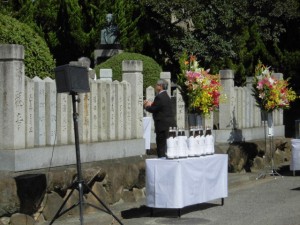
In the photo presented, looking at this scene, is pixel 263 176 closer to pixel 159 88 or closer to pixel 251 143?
pixel 251 143

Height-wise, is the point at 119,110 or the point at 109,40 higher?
the point at 109,40

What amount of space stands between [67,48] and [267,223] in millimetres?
17332

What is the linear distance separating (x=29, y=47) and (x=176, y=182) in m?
4.69

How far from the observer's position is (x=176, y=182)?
1176 cm

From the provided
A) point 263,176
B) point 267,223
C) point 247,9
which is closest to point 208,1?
point 247,9

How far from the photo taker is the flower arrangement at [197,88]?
51.1ft

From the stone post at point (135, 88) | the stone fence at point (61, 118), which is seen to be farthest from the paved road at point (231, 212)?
the stone post at point (135, 88)

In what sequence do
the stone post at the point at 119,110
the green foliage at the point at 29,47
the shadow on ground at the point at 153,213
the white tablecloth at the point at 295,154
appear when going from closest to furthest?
the shadow on ground at the point at 153,213
the stone post at the point at 119,110
the green foliage at the point at 29,47
the white tablecloth at the point at 295,154

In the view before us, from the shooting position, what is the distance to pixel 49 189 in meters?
11.6

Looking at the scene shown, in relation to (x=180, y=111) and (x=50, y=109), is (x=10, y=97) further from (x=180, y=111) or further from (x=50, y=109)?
(x=180, y=111)

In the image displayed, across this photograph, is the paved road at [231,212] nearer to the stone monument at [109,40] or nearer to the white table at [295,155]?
the white table at [295,155]

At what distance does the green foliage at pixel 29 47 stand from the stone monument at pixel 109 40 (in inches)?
413

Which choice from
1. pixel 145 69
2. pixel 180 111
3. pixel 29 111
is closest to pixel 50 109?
pixel 29 111

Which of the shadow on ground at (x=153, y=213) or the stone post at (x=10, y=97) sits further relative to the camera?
the shadow on ground at (x=153, y=213)
